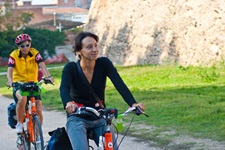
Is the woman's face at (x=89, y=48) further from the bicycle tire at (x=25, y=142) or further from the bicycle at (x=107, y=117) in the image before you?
the bicycle tire at (x=25, y=142)

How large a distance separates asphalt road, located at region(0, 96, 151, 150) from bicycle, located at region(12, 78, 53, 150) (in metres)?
1.09

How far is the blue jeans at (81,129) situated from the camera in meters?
5.92

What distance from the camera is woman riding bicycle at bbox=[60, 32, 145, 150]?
20.0 ft

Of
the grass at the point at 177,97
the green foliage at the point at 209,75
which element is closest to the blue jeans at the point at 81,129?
the grass at the point at 177,97

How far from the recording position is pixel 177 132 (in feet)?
34.4

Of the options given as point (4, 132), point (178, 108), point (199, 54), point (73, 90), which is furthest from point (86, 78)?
point (199, 54)

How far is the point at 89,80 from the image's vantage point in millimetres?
6301

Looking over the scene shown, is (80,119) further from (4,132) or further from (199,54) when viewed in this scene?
(199,54)

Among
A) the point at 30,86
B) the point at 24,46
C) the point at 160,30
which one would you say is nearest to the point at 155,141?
the point at 30,86

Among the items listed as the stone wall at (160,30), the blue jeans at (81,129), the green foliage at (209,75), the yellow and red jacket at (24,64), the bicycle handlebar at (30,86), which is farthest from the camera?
the stone wall at (160,30)

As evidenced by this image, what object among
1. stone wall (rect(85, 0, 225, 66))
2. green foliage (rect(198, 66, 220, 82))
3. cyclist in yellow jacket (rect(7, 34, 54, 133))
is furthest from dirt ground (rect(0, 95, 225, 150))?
stone wall (rect(85, 0, 225, 66))

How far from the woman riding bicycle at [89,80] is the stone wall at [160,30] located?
1570 centimetres

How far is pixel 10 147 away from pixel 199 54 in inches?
528

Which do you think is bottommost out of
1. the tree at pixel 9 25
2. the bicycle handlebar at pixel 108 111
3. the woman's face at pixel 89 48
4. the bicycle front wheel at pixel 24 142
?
the tree at pixel 9 25
